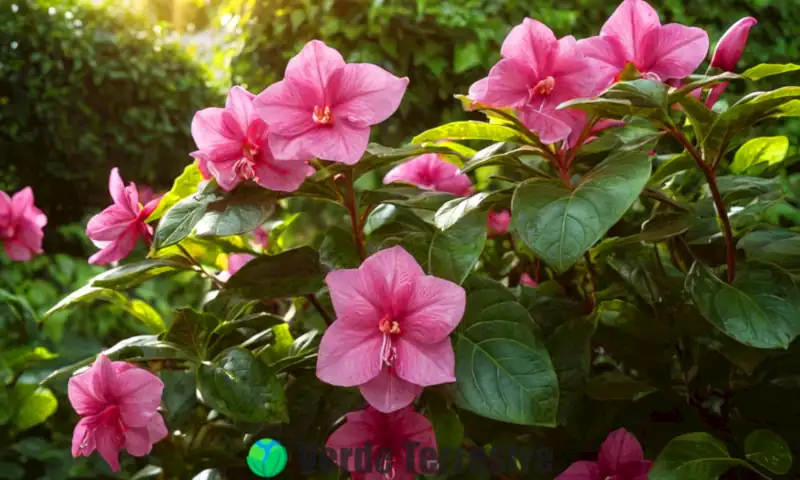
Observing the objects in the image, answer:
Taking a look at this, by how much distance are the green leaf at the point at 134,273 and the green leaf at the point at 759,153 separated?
2.27 feet

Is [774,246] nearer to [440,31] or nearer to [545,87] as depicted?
[545,87]

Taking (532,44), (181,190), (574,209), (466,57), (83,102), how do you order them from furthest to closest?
(83,102) < (466,57) < (181,190) < (532,44) < (574,209)

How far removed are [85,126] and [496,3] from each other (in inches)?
64.7

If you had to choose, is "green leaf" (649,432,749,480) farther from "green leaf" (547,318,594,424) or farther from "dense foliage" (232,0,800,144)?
"dense foliage" (232,0,800,144)

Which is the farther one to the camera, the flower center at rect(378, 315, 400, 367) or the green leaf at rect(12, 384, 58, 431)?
the green leaf at rect(12, 384, 58, 431)

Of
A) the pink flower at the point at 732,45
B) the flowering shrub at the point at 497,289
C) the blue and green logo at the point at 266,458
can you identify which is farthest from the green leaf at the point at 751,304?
the blue and green logo at the point at 266,458

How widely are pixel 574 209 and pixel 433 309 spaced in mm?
135

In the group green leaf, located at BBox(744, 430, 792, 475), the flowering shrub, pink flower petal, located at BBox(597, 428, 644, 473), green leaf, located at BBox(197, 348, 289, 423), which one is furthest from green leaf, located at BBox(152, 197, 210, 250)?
green leaf, located at BBox(744, 430, 792, 475)

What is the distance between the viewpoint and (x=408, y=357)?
0.58 meters

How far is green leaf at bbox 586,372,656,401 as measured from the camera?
70cm

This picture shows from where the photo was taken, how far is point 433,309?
22.9 inches

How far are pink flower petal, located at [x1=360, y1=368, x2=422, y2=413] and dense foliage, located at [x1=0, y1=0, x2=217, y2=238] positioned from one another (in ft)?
8.02

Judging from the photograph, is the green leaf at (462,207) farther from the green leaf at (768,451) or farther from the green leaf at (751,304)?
the green leaf at (768,451)

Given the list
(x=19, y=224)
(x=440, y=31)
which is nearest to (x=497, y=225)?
(x=19, y=224)
